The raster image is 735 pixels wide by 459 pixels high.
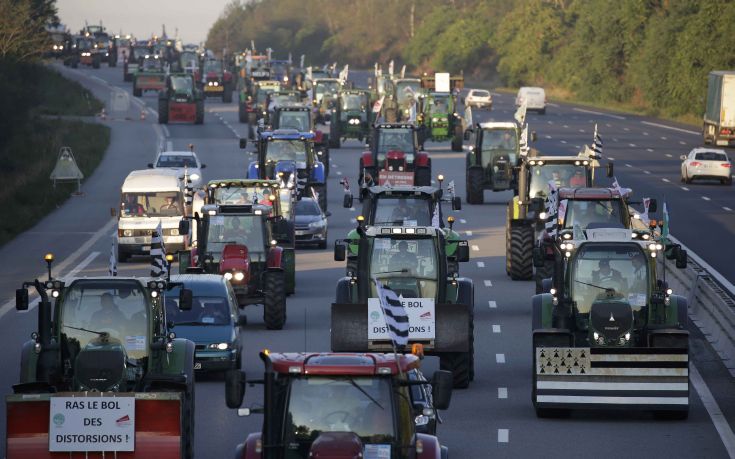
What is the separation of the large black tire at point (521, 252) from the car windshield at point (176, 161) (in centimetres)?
2366

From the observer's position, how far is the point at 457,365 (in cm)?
2603

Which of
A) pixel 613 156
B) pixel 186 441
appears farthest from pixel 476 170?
pixel 186 441

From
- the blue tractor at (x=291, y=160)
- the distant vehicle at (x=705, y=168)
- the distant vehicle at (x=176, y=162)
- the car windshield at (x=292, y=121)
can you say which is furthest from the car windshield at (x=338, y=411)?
the distant vehicle at (x=705, y=168)

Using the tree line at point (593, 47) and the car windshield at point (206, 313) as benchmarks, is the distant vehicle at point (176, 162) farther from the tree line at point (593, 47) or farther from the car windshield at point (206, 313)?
the tree line at point (593, 47)

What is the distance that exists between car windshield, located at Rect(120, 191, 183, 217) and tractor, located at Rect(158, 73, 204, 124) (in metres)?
51.2

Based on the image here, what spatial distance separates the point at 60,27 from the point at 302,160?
9875 centimetres

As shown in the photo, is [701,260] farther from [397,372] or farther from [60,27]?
[60,27]

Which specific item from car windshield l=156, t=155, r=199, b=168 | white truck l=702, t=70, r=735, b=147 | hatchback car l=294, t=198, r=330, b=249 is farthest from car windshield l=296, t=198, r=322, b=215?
white truck l=702, t=70, r=735, b=147

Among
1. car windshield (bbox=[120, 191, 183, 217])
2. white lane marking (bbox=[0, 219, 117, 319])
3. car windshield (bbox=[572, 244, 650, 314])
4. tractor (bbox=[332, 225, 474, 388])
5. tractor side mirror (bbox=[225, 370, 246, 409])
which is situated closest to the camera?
tractor side mirror (bbox=[225, 370, 246, 409])

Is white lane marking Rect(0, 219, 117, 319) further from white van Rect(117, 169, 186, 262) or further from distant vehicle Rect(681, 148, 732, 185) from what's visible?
distant vehicle Rect(681, 148, 732, 185)

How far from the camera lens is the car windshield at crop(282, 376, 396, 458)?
15289 mm

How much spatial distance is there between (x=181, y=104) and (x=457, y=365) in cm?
7278

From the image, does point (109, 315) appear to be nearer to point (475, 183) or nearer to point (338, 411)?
point (338, 411)

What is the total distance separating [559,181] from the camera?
4300 centimetres
